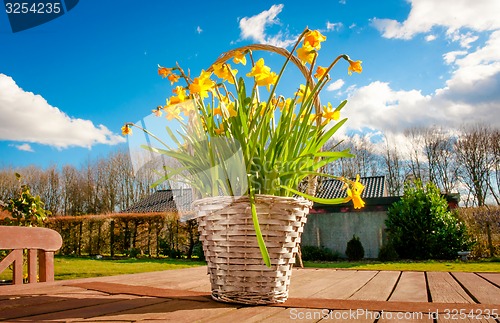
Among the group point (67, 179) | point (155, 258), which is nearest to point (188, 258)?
point (155, 258)

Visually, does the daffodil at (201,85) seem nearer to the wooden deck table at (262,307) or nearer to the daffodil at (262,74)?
the daffodil at (262,74)

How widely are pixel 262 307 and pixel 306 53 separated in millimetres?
712

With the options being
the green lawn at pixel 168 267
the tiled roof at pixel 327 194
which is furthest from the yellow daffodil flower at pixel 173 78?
the tiled roof at pixel 327 194

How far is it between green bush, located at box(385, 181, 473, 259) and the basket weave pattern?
869cm

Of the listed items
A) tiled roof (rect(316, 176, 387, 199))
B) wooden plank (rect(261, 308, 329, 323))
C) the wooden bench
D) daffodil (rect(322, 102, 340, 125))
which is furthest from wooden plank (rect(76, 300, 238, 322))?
tiled roof (rect(316, 176, 387, 199))

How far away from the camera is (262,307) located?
3.40ft

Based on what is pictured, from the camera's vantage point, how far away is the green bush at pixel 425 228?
8945mm

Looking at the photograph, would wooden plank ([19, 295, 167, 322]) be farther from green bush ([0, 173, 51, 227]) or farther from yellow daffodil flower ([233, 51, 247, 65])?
green bush ([0, 173, 51, 227])

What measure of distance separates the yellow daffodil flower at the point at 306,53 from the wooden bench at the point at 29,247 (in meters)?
1.50

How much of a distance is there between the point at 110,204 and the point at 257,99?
675 inches

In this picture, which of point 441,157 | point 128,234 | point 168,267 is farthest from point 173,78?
point 441,157

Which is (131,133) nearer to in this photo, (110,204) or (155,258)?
(155,258)

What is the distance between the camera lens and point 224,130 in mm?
1144

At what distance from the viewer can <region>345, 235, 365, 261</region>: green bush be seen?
1009 cm
